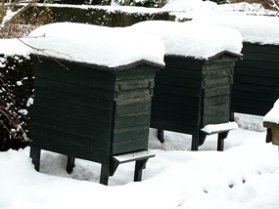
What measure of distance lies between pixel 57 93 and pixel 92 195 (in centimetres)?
149

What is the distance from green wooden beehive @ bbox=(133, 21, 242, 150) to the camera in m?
8.81

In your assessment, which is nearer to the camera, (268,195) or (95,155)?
(95,155)

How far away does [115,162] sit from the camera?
23.6 feet

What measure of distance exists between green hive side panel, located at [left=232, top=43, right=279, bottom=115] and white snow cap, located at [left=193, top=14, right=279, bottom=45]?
0.13m

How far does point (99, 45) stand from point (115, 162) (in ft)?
4.70

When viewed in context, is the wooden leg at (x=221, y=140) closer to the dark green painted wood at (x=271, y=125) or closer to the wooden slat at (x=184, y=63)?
the wooden slat at (x=184, y=63)

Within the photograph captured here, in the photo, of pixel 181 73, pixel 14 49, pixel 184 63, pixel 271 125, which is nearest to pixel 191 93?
pixel 181 73

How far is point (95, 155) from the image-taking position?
24.0ft

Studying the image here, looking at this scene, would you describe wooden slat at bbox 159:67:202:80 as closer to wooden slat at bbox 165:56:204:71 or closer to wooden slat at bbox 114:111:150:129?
wooden slat at bbox 165:56:204:71

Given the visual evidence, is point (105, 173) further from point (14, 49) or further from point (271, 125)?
point (271, 125)

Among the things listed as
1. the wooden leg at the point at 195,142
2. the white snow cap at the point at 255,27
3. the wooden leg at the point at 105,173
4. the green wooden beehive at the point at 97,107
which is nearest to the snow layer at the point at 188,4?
the white snow cap at the point at 255,27

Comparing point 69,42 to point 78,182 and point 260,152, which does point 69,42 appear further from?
point 260,152

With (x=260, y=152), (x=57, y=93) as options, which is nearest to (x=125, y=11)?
(x=260, y=152)

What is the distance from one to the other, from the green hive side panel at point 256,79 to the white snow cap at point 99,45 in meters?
3.82
